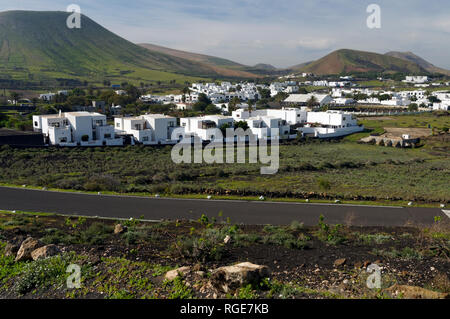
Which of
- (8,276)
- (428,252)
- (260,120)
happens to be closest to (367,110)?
(260,120)

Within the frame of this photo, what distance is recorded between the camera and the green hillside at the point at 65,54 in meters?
127

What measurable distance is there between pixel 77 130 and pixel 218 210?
2661 cm

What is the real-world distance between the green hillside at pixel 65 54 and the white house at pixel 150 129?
267 feet

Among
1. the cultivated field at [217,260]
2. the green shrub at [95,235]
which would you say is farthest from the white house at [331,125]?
the green shrub at [95,235]

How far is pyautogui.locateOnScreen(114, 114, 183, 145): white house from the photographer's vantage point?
130 ft

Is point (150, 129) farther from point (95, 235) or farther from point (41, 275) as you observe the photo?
point (41, 275)

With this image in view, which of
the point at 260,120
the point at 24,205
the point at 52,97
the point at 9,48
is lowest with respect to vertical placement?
the point at 24,205

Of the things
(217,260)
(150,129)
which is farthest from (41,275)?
(150,129)

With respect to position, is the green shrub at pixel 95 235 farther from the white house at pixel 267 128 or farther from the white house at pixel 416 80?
the white house at pixel 416 80

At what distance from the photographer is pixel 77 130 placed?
37.1 metres

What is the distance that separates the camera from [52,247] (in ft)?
30.1
